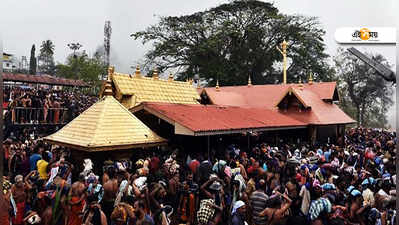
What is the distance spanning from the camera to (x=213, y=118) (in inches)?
438

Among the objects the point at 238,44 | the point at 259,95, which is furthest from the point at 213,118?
the point at 238,44

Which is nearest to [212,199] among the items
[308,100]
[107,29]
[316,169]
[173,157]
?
[173,157]

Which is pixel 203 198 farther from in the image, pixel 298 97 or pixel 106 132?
pixel 298 97

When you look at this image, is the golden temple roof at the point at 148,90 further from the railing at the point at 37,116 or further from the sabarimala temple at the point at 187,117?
the railing at the point at 37,116

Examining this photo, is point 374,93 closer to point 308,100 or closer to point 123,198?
point 308,100

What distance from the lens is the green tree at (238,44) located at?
34.4 meters

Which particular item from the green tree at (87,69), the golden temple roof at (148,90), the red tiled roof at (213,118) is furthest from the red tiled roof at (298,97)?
the green tree at (87,69)

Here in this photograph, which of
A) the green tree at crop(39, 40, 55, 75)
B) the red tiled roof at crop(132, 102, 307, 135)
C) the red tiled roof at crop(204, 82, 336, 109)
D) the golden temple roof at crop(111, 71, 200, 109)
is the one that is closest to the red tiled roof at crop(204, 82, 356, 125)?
the red tiled roof at crop(204, 82, 336, 109)

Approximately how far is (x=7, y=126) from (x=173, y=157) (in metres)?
9.78

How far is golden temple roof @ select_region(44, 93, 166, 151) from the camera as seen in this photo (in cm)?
879

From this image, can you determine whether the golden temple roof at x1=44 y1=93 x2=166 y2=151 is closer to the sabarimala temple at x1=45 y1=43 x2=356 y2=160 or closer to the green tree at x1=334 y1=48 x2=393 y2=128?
the sabarimala temple at x1=45 y1=43 x2=356 y2=160

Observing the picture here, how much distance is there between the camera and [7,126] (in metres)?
14.5

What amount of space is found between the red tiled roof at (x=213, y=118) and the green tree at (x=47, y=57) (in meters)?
70.3

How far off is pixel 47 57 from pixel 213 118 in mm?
80004
